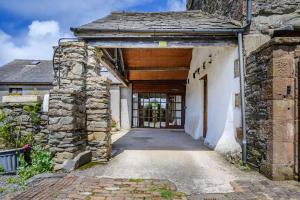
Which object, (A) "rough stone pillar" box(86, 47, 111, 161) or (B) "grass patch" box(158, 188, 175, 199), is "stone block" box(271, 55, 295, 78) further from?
(A) "rough stone pillar" box(86, 47, 111, 161)

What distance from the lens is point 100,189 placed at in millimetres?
3648

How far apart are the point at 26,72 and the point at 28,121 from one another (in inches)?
608

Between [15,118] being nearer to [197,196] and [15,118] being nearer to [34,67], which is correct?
[197,196]

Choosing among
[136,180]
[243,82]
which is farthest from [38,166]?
[243,82]

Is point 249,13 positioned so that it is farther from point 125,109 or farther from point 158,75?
point 125,109

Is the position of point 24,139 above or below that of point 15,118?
below

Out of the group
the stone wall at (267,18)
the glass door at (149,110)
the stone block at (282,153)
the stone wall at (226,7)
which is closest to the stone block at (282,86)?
the stone block at (282,153)

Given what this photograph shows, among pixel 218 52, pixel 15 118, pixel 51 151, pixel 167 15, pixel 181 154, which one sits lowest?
pixel 181 154

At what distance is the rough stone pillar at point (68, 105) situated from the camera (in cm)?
465

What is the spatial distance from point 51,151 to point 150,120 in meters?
10.6

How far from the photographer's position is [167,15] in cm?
710

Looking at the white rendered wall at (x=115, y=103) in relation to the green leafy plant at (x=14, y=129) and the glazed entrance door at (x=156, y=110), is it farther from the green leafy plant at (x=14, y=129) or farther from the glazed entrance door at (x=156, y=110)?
the green leafy plant at (x=14, y=129)

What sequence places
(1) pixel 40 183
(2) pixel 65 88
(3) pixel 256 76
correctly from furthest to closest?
(2) pixel 65 88 < (3) pixel 256 76 < (1) pixel 40 183

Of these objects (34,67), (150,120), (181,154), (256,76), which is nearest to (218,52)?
(256,76)
